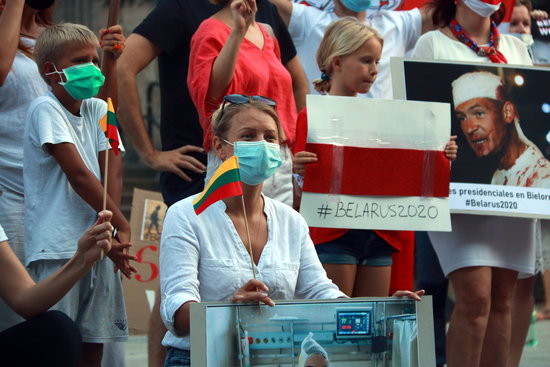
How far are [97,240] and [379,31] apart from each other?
2539mm

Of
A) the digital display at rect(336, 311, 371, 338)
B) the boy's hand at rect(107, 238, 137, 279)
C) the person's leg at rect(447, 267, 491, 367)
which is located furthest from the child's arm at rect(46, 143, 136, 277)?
the person's leg at rect(447, 267, 491, 367)

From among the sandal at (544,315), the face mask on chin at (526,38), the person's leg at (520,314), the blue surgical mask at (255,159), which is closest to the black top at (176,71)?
the blue surgical mask at (255,159)

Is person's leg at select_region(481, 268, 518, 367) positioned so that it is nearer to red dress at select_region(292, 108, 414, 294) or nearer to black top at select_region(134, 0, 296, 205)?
red dress at select_region(292, 108, 414, 294)

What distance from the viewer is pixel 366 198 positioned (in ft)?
14.6

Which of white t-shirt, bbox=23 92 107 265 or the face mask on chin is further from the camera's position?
the face mask on chin

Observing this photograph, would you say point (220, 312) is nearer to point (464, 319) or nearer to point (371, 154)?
point (371, 154)

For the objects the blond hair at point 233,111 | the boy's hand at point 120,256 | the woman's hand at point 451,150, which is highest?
→ the blond hair at point 233,111

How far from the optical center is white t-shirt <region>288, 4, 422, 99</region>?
540cm

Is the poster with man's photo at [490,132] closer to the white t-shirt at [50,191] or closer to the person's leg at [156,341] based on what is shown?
the person's leg at [156,341]

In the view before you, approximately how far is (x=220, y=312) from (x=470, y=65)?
7.62 ft

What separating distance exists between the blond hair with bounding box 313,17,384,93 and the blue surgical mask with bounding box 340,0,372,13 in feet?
1.72

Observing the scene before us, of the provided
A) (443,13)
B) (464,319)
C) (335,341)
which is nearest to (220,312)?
(335,341)

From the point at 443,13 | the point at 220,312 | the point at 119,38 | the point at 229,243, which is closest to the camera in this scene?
the point at 220,312

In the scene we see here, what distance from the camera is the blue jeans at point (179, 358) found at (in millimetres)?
3505
